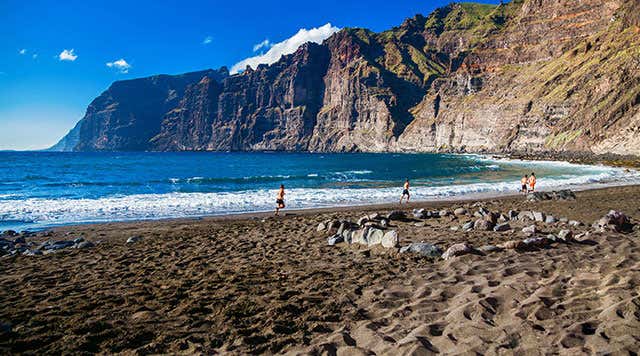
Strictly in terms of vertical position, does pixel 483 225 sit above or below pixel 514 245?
below

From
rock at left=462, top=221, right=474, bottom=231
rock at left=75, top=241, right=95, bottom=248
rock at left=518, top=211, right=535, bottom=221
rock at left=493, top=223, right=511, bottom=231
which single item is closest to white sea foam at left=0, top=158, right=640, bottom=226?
rock at left=75, top=241, right=95, bottom=248

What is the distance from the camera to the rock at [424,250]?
28.2ft

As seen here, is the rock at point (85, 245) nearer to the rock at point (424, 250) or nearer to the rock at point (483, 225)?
the rock at point (424, 250)

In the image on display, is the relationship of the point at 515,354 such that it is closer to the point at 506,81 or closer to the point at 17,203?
the point at 17,203

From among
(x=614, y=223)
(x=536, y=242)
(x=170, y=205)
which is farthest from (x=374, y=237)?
(x=170, y=205)

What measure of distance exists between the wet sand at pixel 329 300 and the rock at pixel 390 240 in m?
0.35

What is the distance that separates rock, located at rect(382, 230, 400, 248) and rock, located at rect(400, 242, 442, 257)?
38cm

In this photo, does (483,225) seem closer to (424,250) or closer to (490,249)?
(490,249)

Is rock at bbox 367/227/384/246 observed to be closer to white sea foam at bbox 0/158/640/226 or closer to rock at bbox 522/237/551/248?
rock at bbox 522/237/551/248

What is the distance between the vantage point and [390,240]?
9.65 m

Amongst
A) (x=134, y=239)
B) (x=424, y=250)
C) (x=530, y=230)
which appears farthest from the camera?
(x=134, y=239)

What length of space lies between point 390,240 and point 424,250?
1.10 meters

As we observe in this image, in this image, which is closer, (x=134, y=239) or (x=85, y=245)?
(x=85, y=245)

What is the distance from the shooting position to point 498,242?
9859 millimetres
